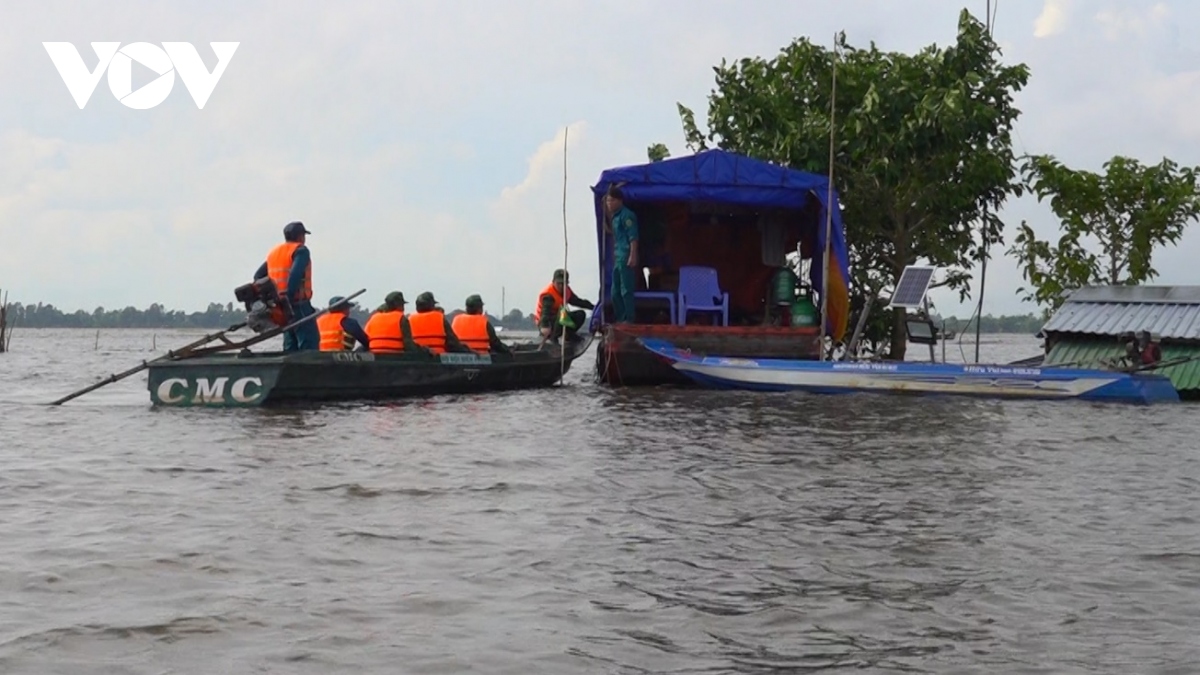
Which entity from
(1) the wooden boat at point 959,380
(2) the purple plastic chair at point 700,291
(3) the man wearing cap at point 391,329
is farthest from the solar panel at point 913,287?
(3) the man wearing cap at point 391,329

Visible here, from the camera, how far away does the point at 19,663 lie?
15.9 feet

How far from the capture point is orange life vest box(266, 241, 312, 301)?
15.3 metres

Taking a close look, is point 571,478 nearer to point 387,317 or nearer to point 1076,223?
point 387,317

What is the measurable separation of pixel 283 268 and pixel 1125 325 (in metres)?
11.8

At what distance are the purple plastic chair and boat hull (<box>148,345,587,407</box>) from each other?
372cm

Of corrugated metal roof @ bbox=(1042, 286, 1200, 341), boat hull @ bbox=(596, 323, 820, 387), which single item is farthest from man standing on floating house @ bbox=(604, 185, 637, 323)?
corrugated metal roof @ bbox=(1042, 286, 1200, 341)

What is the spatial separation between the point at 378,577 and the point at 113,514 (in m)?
2.59

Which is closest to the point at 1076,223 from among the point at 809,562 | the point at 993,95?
the point at 993,95

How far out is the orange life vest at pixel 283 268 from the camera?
603 inches

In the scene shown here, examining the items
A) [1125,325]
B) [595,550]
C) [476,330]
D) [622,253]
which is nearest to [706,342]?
[622,253]

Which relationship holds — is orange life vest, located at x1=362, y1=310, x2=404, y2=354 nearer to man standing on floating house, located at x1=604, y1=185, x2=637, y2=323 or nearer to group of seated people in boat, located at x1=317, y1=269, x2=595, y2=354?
group of seated people in boat, located at x1=317, y1=269, x2=595, y2=354

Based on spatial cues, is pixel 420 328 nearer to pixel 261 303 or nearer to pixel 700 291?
pixel 261 303

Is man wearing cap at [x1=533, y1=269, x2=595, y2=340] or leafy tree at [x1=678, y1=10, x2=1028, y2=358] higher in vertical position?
leafy tree at [x1=678, y1=10, x2=1028, y2=358]

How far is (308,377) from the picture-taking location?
1513 centimetres
